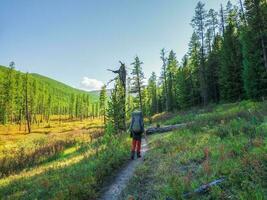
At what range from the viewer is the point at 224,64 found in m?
33.8

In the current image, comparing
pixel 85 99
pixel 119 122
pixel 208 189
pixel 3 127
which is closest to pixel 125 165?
pixel 208 189

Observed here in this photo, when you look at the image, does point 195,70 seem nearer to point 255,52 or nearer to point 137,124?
point 255,52

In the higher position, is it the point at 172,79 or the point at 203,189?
the point at 172,79

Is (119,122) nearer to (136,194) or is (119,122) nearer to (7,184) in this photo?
(7,184)

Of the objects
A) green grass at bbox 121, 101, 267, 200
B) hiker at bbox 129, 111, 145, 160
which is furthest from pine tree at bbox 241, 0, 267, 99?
hiker at bbox 129, 111, 145, 160

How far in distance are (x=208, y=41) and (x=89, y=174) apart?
43213 millimetres

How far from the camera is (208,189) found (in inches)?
189

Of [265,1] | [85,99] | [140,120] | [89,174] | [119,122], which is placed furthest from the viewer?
[85,99]

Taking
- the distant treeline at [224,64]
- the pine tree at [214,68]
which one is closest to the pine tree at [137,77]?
the distant treeline at [224,64]

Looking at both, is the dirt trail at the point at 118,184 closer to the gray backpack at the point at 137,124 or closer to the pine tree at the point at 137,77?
the gray backpack at the point at 137,124

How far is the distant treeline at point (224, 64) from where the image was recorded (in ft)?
Result: 84.8

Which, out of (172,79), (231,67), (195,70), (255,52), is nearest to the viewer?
(255,52)

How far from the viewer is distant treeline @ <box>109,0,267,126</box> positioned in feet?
84.8

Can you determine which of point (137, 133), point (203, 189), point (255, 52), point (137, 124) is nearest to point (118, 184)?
point (203, 189)
